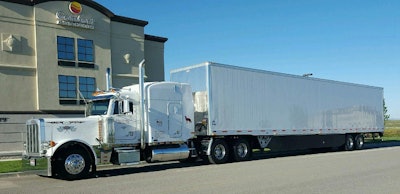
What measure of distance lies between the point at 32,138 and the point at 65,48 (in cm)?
1697

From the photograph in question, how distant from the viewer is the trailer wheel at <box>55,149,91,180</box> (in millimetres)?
12477

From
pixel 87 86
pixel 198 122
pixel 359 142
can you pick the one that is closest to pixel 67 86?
pixel 87 86

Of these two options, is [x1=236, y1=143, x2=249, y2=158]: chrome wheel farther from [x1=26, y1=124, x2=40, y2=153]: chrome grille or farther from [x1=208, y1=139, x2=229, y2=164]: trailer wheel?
[x1=26, y1=124, x2=40, y2=153]: chrome grille

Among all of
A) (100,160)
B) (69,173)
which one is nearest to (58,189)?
(69,173)

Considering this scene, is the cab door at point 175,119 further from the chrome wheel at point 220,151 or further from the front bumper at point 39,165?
the front bumper at point 39,165

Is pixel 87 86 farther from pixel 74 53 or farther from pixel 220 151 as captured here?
pixel 220 151

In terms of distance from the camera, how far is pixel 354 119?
82.7 feet

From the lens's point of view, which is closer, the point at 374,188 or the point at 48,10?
the point at 374,188

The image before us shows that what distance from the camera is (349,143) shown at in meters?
25.1

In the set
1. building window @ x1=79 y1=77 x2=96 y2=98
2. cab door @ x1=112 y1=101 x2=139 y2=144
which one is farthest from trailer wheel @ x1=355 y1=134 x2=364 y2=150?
building window @ x1=79 y1=77 x2=96 y2=98

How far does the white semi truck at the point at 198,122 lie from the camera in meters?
13.0

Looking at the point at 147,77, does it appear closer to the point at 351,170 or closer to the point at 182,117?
the point at 182,117

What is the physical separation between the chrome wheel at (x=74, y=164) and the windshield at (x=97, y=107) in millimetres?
2037

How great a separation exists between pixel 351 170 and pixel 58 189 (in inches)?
328
